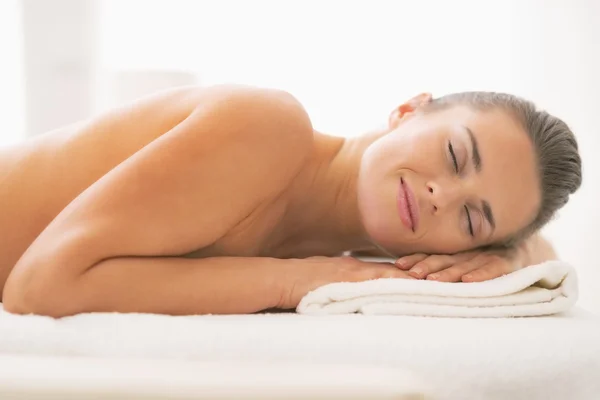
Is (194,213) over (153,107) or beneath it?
beneath

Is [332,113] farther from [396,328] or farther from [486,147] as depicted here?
[396,328]

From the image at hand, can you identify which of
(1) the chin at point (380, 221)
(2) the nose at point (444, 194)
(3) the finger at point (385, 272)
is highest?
(2) the nose at point (444, 194)

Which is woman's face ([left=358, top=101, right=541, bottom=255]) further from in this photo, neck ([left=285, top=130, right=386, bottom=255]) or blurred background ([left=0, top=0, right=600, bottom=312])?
blurred background ([left=0, top=0, right=600, bottom=312])

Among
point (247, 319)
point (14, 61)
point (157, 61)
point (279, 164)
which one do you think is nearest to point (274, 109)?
point (279, 164)

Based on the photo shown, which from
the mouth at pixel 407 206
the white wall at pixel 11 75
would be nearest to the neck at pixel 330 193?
the mouth at pixel 407 206

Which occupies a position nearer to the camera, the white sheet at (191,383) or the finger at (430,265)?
the white sheet at (191,383)

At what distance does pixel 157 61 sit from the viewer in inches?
82.4

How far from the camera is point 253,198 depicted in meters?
1.11

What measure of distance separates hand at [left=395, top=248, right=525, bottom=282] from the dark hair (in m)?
0.06

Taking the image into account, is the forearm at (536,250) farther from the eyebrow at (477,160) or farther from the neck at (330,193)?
the neck at (330,193)

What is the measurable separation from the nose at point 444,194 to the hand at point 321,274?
12 cm

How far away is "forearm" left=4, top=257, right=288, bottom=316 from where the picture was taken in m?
0.96

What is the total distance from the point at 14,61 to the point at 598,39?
156 centimetres

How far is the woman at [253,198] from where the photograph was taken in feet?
3.25
